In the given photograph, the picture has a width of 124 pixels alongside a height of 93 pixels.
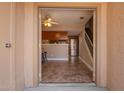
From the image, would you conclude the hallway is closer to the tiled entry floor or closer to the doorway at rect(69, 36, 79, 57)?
the tiled entry floor

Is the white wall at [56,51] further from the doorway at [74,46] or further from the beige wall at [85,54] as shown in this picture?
the doorway at [74,46]

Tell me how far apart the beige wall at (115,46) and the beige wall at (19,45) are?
189 centimetres

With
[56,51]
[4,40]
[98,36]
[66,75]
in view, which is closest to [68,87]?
[98,36]

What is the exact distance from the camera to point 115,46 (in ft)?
10.5

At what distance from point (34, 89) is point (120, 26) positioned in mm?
2227

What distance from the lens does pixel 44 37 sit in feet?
37.5

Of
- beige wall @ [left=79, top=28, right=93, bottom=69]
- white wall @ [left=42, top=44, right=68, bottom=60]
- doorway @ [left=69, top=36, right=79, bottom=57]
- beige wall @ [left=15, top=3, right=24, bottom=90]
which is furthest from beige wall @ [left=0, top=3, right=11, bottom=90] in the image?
doorway @ [left=69, top=36, right=79, bottom=57]

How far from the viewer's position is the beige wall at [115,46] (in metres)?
2.87

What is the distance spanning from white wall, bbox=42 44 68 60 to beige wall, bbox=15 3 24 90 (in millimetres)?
7586

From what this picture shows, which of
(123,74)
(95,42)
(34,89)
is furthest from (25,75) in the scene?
(123,74)

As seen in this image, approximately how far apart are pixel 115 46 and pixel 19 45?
1912 mm

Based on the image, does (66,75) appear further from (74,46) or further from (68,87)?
(74,46)

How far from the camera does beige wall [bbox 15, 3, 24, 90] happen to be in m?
3.18

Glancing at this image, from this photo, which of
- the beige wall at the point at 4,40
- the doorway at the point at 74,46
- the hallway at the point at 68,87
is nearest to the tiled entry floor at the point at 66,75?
the hallway at the point at 68,87
